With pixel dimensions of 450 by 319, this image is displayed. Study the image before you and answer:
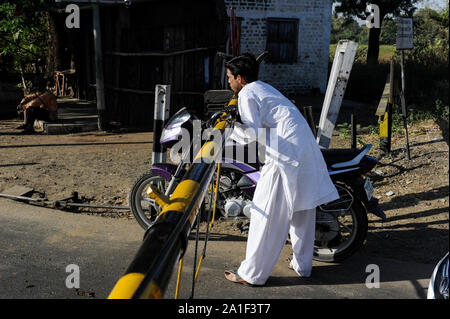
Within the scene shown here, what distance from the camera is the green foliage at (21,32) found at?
14203 mm

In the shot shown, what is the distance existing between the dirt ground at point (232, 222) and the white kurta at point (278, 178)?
1.30m

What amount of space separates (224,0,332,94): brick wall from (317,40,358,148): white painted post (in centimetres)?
1093

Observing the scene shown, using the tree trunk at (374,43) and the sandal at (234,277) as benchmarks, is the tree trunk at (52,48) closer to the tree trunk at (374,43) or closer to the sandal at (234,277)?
the sandal at (234,277)

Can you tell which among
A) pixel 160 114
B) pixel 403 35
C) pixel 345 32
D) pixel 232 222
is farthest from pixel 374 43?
pixel 345 32

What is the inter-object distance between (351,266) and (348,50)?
2413 mm

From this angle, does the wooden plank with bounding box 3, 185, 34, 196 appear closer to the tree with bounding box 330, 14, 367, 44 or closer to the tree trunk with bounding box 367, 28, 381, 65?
the tree trunk with bounding box 367, 28, 381, 65

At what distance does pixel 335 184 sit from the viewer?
4.68 m

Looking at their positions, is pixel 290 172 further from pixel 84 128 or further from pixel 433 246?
pixel 84 128

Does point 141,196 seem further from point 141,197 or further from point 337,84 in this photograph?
point 337,84

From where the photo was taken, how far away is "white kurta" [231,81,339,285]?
4.07 metres

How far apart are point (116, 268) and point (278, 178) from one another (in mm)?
1662

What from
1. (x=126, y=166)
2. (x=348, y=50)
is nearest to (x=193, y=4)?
(x=126, y=166)

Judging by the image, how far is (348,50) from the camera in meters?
5.68

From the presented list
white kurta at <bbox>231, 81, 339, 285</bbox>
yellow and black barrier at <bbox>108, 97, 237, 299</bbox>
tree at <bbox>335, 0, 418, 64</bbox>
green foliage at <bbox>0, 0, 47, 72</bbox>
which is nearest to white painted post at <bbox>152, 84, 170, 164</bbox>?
white kurta at <bbox>231, 81, 339, 285</bbox>
